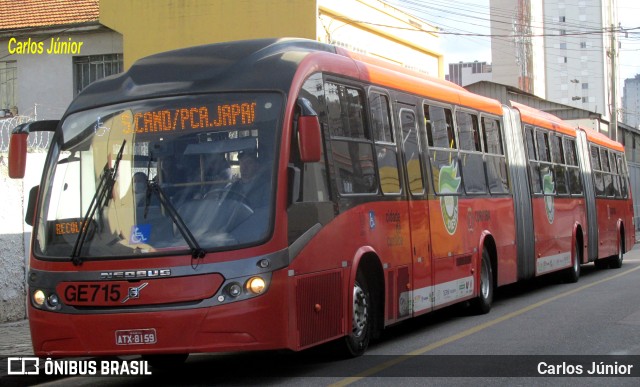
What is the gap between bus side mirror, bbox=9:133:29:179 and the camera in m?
10.2

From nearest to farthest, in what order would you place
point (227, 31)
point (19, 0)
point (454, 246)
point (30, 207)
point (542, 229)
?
point (30, 207)
point (454, 246)
point (542, 229)
point (227, 31)
point (19, 0)

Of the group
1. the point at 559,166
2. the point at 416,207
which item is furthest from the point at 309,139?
the point at 559,166

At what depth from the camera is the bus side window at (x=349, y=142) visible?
35.6 ft

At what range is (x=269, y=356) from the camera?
12.2m

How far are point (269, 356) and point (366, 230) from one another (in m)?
2.07

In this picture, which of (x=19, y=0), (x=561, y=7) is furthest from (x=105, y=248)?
(x=561, y=7)

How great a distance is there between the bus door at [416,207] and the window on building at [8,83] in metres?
22.1

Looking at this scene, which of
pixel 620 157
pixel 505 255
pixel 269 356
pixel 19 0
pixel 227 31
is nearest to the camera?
pixel 269 356

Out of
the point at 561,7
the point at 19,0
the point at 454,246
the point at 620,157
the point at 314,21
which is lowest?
the point at 454,246

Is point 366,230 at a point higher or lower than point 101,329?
higher

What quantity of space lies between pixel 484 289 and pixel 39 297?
7.86 m

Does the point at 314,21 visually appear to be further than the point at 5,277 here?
Yes

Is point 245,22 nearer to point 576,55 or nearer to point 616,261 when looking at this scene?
point 616,261

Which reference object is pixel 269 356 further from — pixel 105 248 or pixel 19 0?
pixel 19 0
